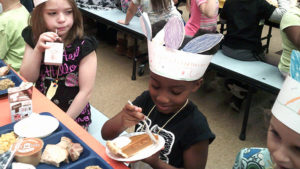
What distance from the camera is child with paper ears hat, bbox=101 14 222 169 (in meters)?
1.04

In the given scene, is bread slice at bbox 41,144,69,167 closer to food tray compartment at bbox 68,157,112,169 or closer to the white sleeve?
food tray compartment at bbox 68,157,112,169

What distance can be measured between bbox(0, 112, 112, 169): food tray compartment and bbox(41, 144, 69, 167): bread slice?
0.02 m

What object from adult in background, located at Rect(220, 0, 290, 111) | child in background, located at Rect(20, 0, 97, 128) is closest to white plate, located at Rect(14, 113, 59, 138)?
child in background, located at Rect(20, 0, 97, 128)

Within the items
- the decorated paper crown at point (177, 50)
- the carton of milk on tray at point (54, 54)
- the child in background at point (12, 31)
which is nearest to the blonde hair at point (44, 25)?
the carton of milk on tray at point (54, 54)

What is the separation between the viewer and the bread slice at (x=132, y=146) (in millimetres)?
1106

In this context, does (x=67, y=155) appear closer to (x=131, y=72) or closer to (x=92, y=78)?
(x=92, y=78)

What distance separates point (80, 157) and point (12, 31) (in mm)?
1385

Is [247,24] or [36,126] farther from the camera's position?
[247,24]

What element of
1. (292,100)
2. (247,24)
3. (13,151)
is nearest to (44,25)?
(13,151)

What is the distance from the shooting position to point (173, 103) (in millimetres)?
1136

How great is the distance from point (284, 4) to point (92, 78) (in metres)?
1.95

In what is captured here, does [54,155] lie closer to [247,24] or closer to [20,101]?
[20,101]

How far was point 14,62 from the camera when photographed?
7.26 feet

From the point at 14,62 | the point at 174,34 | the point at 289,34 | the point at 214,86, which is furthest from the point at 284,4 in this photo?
the point at 14,62
